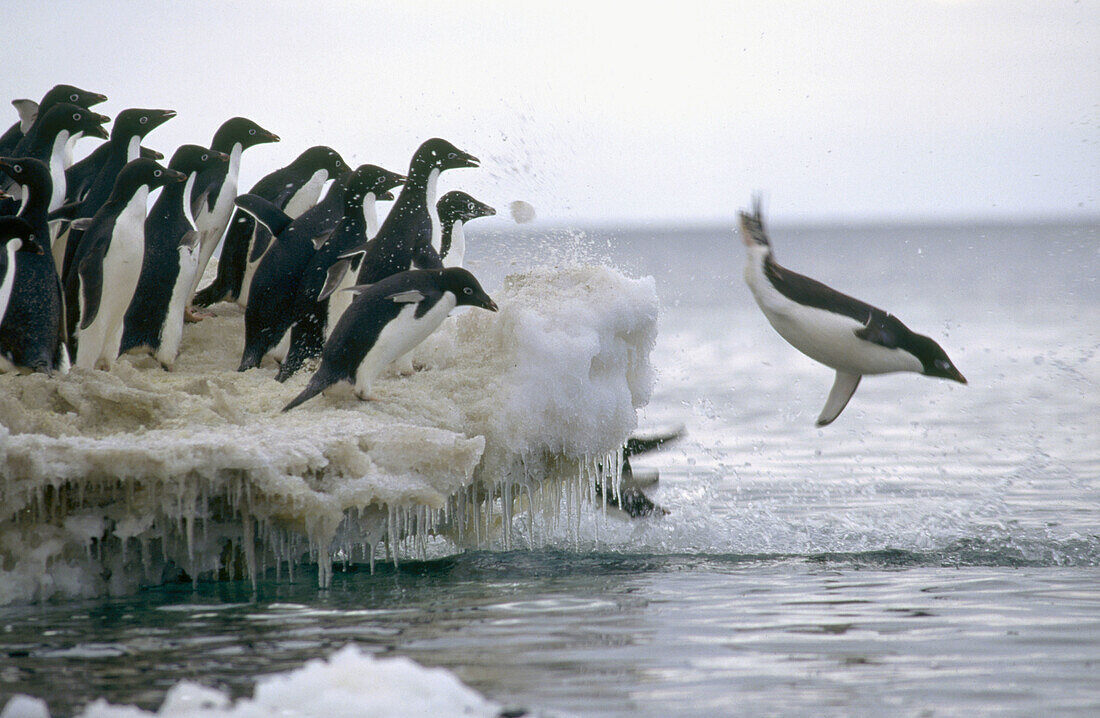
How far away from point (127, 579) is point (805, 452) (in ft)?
21.1

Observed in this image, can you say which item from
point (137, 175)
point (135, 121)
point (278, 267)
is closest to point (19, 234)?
point (137, 175)

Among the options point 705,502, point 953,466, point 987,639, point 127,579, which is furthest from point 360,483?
point 953,466

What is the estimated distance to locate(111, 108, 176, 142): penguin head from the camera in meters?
7.57

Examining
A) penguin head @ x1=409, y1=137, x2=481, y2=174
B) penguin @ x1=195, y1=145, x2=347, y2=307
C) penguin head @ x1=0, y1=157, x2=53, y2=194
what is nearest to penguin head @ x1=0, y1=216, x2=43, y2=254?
penguin head @ x1=0, y1=157, x2=53, y2=194

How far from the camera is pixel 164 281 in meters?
6.61

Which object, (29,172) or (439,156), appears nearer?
(29,172)

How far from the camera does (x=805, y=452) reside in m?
10.0

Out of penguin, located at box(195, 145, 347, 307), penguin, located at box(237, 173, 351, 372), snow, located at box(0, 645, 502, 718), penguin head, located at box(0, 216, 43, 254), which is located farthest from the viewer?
penguin, located at box(195, 145, 347, 307)

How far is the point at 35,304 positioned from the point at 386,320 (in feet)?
5.55

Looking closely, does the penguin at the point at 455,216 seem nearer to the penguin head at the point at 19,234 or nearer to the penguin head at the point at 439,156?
the penguin head at the point at 439,156

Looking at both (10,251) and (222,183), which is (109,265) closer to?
(10,251)

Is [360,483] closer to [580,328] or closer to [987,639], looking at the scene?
[580,328]

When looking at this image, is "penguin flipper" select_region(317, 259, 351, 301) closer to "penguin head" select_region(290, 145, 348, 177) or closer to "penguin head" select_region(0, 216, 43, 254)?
"penguin head" select_region(0, 216, 43, 254)

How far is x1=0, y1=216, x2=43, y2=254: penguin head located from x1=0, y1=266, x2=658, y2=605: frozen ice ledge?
2.41ft
